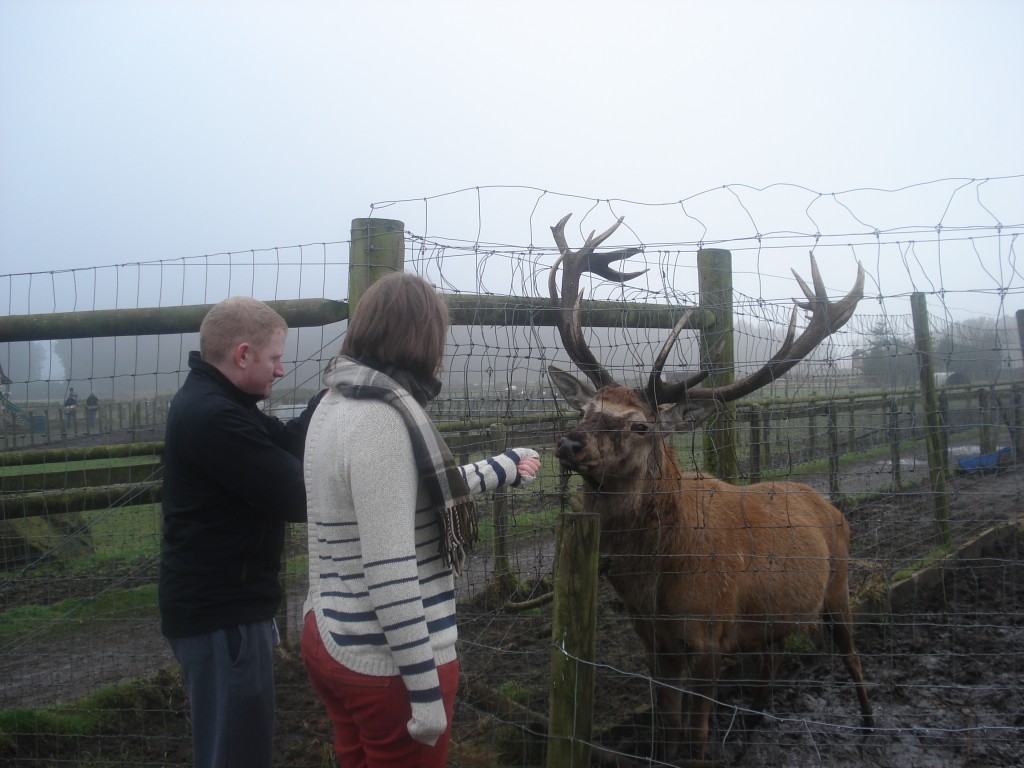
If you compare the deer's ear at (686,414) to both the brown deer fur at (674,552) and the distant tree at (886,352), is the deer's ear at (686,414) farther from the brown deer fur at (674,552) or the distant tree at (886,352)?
the distant tree at (886,352)

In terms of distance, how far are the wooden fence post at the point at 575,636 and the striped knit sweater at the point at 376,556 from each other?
0.70 m

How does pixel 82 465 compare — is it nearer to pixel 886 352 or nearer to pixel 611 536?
pixel 611 536

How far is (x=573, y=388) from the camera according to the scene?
14.9ft

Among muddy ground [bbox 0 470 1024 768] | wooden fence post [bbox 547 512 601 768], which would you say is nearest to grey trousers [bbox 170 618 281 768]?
wooden fence post [bbox 547 512 601 768]

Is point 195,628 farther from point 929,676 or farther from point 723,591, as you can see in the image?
point 929,676

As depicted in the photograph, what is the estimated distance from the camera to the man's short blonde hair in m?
2.57

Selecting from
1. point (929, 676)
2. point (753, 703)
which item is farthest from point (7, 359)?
point (929, 676)

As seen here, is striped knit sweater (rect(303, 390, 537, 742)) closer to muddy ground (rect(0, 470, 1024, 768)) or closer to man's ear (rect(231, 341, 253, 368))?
man's ear (rect(231, 341, 253, 368))

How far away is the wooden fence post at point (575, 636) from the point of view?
277 cm

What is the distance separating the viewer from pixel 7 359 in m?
4.70

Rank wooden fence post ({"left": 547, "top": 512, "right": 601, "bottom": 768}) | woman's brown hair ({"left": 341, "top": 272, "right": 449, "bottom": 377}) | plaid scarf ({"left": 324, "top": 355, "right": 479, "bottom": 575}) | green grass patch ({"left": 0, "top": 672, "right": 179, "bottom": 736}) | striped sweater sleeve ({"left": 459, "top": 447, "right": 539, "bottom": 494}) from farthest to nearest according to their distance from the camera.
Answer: green grass patch ({"left": 0, "top": 672, "right": 179, "bottom": 736}) < wooden fence post ({"left": 547, "top": 512, "right": 601, "bottom": 768}) < striped sweater sleeve ({"left": 459, "top": 447, "right": 539, "bottom": 494}) < woman's brown hair ({"left": 341, "top": 272, "right": 449, "bottom": 377}) < plaid scarf ({"left": 324, "top": 355, "right": 479, "bottom": 575})

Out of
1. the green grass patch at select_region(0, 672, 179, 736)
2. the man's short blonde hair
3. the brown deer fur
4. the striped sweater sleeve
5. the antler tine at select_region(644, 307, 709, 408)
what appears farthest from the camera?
the green grass patch at select_region(0, 672, 179, 736)

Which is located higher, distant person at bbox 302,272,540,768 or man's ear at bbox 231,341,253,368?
man's ear at bbox 231,341,253,368

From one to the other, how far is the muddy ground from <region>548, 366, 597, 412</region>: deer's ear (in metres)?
1.00
